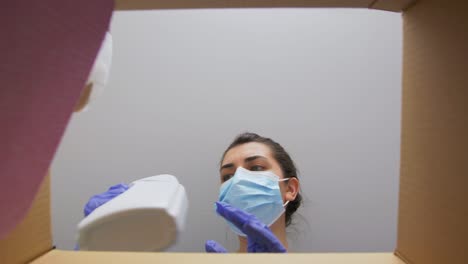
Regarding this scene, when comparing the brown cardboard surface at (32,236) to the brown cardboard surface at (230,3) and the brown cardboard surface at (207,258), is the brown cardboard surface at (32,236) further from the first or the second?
the brown cardboard surface at (230,3)

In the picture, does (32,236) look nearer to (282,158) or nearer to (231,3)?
(231,3)

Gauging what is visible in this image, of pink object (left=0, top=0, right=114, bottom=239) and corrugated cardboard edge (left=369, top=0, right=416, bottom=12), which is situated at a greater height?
corrugated cardboard edge (left=369, top=0, right=416, bottom=12)

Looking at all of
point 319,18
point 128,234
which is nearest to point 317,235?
point 319,18

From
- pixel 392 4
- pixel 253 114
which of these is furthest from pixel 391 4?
pixel 253 114

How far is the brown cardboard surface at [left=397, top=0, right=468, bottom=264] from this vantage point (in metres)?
0.31

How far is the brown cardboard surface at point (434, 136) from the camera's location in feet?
1.03

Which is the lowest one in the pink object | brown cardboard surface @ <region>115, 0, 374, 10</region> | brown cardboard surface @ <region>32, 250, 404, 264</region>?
brown cardboard surface @ <region>32, 250, 404, 264</region>

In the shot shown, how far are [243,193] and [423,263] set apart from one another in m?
0.86

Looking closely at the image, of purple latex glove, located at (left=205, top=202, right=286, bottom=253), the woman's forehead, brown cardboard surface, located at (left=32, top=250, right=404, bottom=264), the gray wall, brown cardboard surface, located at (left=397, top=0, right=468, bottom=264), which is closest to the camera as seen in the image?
brown cardboard surface, located at (left=397, top=0, right=468, bottom=264)

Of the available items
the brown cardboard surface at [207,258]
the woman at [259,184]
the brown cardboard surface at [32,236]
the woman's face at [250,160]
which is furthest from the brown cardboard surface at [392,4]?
the woman's face at [250,160]

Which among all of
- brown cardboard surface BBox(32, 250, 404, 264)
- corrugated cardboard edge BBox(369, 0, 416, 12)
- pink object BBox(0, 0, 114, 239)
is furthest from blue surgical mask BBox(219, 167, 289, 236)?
pink object BBox(0, 0, 114, 239)

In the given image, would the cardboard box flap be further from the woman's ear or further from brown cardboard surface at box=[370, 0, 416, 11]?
the woman's ear

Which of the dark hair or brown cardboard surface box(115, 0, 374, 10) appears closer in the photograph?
brown cardboard surface box(115, 0, 374, 10)

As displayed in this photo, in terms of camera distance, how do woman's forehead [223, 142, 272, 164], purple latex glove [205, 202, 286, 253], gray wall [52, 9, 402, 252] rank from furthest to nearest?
gray wall [52, 9, 402, 252] → woman's forehead [223, 142, 272, 164] → purple latex glove [205, 202, 286, 253]
